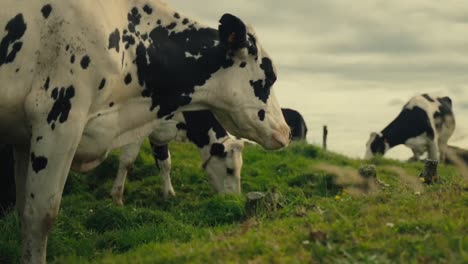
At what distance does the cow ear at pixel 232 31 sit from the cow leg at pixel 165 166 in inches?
240

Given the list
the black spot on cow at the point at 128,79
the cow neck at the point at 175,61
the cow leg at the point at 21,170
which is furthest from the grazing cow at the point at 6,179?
the black spot on cow at the point at 128,79

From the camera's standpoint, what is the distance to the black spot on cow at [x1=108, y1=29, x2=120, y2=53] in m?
7.00

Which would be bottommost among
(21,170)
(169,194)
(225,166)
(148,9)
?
(169,194)

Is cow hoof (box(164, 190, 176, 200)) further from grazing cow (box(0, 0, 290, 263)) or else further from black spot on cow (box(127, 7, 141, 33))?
black spot on cow (box(127, 7, 141, 33))

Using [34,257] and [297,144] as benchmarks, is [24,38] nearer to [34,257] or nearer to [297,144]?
[34,257]

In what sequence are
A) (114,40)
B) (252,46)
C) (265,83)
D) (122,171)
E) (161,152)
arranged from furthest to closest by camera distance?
(161,152)
(122,171)
(265,83)
(252,46)
(114,40)

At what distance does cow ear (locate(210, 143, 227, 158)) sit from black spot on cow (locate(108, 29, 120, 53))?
6.48 metres

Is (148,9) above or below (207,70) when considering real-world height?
above

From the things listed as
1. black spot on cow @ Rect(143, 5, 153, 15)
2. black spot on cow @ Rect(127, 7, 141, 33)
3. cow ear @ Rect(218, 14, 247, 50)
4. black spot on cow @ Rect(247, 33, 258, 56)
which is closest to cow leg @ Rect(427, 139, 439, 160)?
black spot on cow @ Rect(247, 33, 258, 56)

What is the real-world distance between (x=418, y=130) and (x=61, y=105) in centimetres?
2308

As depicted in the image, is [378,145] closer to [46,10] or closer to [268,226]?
[268,226]

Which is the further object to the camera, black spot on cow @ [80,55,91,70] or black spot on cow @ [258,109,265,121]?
black spot on cow @ [258,109,265,121]

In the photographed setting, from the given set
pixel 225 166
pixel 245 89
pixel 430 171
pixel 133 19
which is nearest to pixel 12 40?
pixel 133 19

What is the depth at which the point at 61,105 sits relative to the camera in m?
6.57
